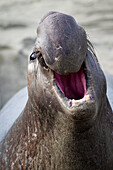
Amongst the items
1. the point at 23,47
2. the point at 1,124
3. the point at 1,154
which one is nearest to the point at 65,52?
the point at 1,154

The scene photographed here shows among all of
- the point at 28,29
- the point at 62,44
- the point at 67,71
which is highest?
the point at 62,44

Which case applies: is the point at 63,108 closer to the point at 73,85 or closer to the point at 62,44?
the point at 73,85

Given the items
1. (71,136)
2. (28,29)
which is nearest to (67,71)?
(71,136)

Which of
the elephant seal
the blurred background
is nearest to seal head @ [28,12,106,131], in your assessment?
the elephant seal

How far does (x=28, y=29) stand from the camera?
712 centimetres

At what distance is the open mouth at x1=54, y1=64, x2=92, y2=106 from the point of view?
1885 mm

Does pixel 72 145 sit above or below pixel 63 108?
below

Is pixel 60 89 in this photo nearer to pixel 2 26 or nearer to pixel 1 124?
pixel 1 124

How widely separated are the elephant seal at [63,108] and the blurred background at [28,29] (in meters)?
3.09

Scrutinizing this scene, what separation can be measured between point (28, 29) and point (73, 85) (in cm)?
534

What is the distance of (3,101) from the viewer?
538 centimetres

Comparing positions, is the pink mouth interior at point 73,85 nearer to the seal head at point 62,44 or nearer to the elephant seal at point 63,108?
the elephant seal at point 63,108

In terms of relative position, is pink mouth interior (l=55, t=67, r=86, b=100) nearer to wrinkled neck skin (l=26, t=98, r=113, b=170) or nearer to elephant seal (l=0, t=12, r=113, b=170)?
elephant seal (l=0, t=12, r=113, b=170)

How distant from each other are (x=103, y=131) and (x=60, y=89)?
42 centimetres
